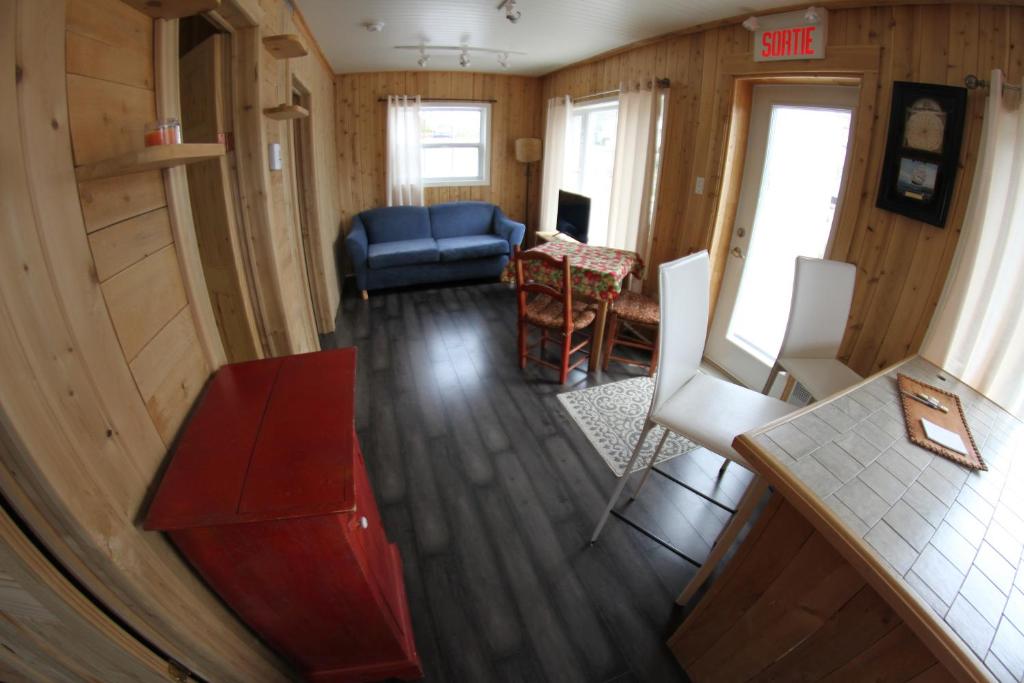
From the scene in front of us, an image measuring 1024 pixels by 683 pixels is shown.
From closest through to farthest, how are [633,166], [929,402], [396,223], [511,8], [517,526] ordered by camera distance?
[929,402] → [517,526] → [511,8] → [633,166] → [396,223]

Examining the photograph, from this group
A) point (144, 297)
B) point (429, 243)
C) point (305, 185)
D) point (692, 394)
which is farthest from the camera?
point (429, 243)

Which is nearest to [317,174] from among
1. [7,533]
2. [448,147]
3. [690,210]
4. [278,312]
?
[278,312]

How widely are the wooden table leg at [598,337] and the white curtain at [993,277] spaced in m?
1.70

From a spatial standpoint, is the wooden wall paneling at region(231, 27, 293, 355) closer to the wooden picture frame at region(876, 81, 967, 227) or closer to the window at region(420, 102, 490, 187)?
the wooden picture frame at region(876, 81, 967, 227)

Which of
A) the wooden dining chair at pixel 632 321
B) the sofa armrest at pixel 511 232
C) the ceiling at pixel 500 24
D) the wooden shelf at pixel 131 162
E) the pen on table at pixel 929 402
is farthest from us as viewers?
the sofa armrest at pixel 511 232

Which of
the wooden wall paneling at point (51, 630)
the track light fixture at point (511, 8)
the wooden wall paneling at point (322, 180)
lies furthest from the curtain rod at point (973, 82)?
the wooden wall paneling at point (322, 180)

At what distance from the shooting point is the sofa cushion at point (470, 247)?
470 centimetres

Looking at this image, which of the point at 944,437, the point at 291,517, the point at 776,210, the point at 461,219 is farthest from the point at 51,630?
the point at 461,219

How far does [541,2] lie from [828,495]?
2753 mm

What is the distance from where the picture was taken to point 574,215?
13.9ft

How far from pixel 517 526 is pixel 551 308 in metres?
1.62

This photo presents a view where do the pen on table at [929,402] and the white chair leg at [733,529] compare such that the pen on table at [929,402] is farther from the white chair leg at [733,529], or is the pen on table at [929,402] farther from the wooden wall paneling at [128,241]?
the wooden wall paneling at [128,241]

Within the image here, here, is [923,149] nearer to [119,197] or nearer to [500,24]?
[500,24]

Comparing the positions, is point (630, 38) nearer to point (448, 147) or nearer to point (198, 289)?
point (448, 147)
